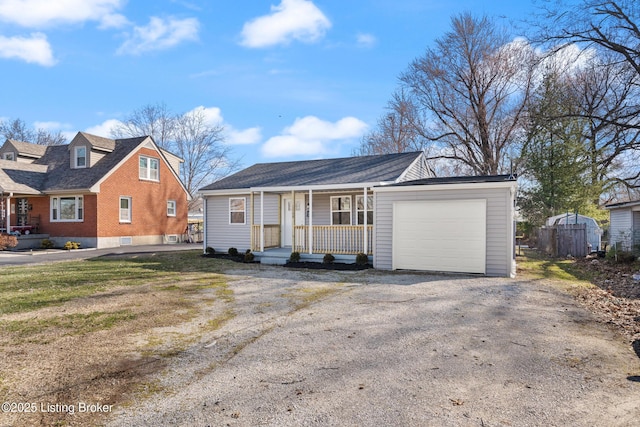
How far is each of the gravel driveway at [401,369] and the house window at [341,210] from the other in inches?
300

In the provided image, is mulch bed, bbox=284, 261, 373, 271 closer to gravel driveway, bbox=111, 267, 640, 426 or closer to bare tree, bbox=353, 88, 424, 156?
gravel driveway, bbox=111, 267, 640, 426

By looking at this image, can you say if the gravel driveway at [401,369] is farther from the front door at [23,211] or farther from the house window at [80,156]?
the front door at [23,211]

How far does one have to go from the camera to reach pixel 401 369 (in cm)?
409

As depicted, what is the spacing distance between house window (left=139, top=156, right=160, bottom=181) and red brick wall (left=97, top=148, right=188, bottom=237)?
0.27 m

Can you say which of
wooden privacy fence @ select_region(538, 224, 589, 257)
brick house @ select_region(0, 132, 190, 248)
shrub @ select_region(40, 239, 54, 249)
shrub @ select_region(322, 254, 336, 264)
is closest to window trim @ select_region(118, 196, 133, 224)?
brick house @ select_region(0, 132, 190, 248)

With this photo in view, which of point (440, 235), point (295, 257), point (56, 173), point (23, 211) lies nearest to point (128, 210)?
point (56, 173)

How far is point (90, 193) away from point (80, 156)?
3.59 m

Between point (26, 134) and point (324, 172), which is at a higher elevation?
point (26, 134)

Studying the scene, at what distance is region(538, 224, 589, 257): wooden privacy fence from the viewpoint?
17000 mm

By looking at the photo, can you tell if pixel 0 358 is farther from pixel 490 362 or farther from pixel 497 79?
pixel 497 79

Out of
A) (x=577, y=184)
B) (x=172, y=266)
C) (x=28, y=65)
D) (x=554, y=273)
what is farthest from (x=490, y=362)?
(x=28, y=65)

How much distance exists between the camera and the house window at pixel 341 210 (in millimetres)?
14891

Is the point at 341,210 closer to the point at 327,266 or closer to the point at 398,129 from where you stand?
the point at 327,266

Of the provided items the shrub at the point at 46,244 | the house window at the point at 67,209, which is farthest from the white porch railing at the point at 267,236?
the shrub at the point at 46,244
